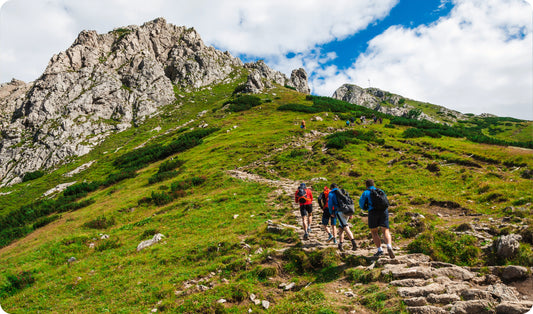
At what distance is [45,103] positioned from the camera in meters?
109

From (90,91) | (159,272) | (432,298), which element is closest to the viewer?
(432,298)

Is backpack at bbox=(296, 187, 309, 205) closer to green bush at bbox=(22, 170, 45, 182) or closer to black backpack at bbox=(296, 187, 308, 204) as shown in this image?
black backpack at bbox=(296, 187, 308, 204)

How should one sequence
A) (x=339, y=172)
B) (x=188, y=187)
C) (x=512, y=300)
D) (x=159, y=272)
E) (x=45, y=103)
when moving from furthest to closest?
(x=45, y=103)
(x=188, y=187)
(x=339, y=172)
(x=159, y=272)
(x=512, y=300)

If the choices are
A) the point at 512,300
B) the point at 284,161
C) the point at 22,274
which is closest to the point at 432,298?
the point at 512,300

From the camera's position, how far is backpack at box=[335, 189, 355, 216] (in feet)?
38.2

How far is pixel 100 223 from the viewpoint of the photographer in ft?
81.7

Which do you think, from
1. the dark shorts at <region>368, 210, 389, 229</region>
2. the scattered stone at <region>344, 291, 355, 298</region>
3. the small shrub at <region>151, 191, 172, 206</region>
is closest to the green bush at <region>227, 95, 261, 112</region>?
the small shrub at <region>151, 191, 172, 206</region>

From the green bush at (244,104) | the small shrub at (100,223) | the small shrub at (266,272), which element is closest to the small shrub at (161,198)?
the small shrub at (100,223)

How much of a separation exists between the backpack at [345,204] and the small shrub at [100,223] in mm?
24619

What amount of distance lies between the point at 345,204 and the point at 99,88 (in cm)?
14550

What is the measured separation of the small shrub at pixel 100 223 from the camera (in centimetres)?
2461

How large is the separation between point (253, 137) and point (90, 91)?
113627 millimetres

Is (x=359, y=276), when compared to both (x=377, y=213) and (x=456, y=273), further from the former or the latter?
(x=456, y=273)

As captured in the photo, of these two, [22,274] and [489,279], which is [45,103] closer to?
[22,274]
